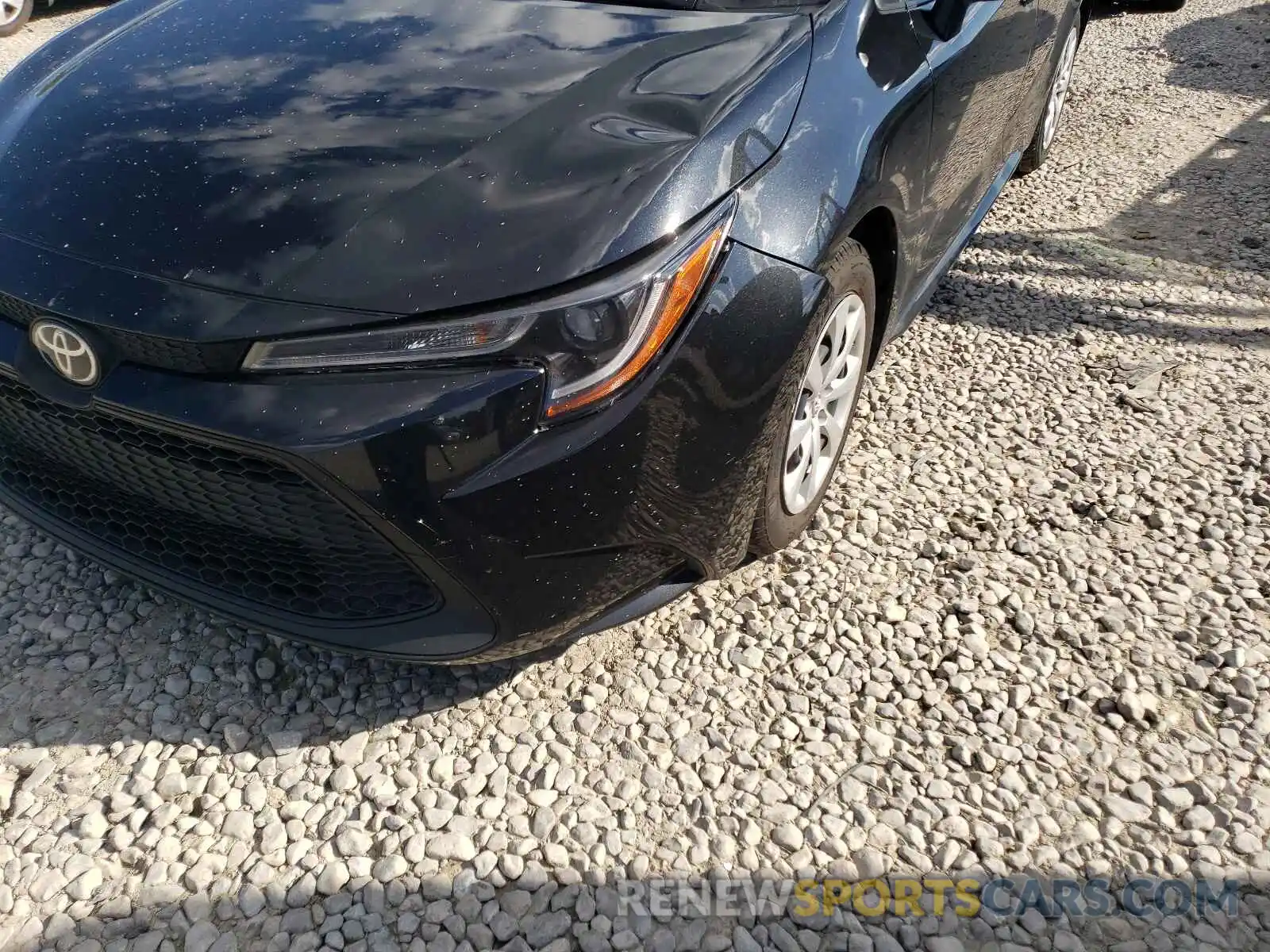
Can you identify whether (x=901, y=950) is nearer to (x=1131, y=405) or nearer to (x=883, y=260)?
(x=883, y=260)

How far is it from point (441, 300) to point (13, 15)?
7.82 metres

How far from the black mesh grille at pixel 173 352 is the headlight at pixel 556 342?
34 millimetres

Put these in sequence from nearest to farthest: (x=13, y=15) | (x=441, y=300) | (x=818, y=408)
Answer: (x=441, y=300), (x=818, y=408), (x=13, y=15)

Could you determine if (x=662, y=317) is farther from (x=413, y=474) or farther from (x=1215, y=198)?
(x=1215, y=198)

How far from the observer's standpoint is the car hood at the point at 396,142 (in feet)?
5.51

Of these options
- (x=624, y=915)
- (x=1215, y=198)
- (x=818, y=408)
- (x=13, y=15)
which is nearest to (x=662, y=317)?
(x=818, y=408)

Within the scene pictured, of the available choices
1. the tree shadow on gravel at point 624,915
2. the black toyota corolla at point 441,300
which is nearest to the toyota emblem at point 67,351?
the black toyota corolla at point 441,300

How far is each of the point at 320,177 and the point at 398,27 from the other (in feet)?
2.28

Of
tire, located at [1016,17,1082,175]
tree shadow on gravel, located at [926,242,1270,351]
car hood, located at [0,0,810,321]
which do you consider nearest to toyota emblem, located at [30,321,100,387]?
car hood, located at [0,0,810,321]

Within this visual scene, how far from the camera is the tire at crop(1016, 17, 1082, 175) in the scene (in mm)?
4301

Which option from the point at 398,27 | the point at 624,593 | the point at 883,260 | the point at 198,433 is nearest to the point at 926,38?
the point at 883,260

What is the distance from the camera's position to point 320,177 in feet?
5.92

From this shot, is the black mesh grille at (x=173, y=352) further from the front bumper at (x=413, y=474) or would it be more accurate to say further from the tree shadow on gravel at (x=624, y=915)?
the tree shadow on gravel at (x=624, y=915)

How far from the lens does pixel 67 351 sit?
175 centimetres
